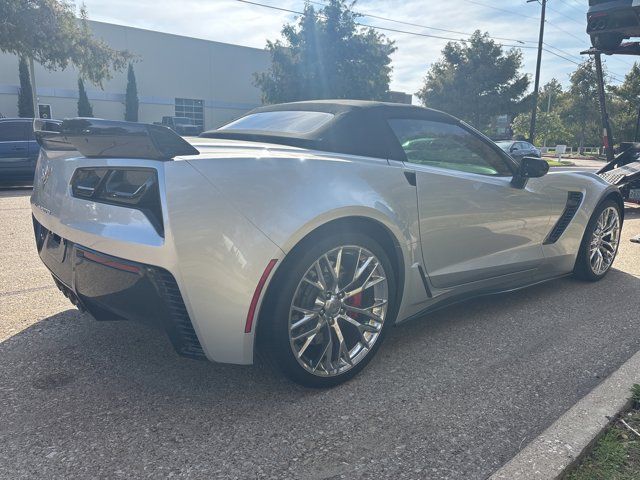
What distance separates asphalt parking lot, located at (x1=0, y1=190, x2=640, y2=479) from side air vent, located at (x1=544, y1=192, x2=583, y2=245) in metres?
0.64

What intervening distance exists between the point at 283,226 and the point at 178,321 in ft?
1.97

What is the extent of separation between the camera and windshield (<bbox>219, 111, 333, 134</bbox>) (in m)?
3.00

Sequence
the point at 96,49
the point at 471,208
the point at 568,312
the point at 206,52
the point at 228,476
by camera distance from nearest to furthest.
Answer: the point at 228,476 < the point at 471,208 < the point at 568,312 < the point at 96,49 < the point at 206,52

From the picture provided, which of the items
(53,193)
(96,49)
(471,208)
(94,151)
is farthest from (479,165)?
(96,49)

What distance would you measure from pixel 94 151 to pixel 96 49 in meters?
21.7

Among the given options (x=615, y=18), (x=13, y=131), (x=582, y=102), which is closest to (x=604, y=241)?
(x=615, y=18)

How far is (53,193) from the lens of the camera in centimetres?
266

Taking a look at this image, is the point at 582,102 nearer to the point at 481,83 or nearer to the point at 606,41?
the point at 481,83

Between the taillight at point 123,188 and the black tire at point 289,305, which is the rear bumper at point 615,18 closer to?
the black tire at point 289,305

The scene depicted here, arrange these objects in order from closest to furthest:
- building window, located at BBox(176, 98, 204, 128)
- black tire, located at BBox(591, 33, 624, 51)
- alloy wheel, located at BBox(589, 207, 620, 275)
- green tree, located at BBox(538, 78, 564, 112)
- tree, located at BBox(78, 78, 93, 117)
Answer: alloy wheel, located at BBox(589, 207, 620, 275) < black tire, located at BBox(591, 33, 624, 51) < tree, located at BBox(78, 78, 93, 117) < building window, located at BBox(176, 98, 204, 128) < green tree, located at BBox(538, 78, 564, 112)

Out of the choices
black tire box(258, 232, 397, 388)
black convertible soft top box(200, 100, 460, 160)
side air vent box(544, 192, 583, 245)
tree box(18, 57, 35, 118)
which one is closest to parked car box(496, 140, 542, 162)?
side air vent box(544, 192, 583, 245)

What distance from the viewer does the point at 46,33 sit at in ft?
59.6

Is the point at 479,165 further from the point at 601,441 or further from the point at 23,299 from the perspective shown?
the point at 23,299

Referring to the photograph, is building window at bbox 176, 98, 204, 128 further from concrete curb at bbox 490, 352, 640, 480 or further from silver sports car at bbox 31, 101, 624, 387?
concrete curb at bbox 490, 352, 640, 480
